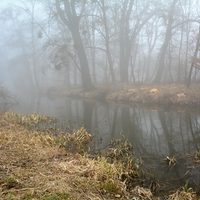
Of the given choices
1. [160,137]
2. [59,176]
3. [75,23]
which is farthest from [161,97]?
[59,176]

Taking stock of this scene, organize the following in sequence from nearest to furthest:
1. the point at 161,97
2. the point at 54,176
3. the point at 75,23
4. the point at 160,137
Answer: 1. the point at 54,176
2. the point at 160,137
3. the point at 161,97
4. the point at 75,23

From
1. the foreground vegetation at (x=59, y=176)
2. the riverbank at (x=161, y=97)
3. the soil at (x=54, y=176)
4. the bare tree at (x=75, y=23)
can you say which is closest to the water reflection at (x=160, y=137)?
the foreground vegetation at (x=59, y=176)

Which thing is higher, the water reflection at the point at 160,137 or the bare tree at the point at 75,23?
the bare tree at the point at 75,23

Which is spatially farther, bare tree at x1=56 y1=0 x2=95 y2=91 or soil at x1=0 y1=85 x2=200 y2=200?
bare tree at x1=56 y1=0 x2=95 y2=91

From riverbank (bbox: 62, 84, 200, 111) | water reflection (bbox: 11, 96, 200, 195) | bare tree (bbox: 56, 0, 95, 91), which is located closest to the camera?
water reflection (bbox: 11, 96, 200, 195)

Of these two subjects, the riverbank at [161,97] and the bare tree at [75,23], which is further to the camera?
the bare tree at [75,23]

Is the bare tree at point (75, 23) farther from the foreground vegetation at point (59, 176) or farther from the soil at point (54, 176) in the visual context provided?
the foreground vegetation at point (59, 176)

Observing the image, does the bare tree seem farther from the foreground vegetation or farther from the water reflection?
the foreground vegetation

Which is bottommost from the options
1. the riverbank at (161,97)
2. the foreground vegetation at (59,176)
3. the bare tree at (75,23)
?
the foreground vegetation at (59,176)

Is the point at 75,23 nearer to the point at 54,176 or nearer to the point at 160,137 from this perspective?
the point at 160,137

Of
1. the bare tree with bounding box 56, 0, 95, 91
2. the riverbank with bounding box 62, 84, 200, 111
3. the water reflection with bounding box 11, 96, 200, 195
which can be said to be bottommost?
the water reflection with bounding box 11, 96, 200, 195

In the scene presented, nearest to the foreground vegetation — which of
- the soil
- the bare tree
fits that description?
the soil

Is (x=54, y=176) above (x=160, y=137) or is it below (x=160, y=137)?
above

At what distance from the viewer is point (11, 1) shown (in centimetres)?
2783
